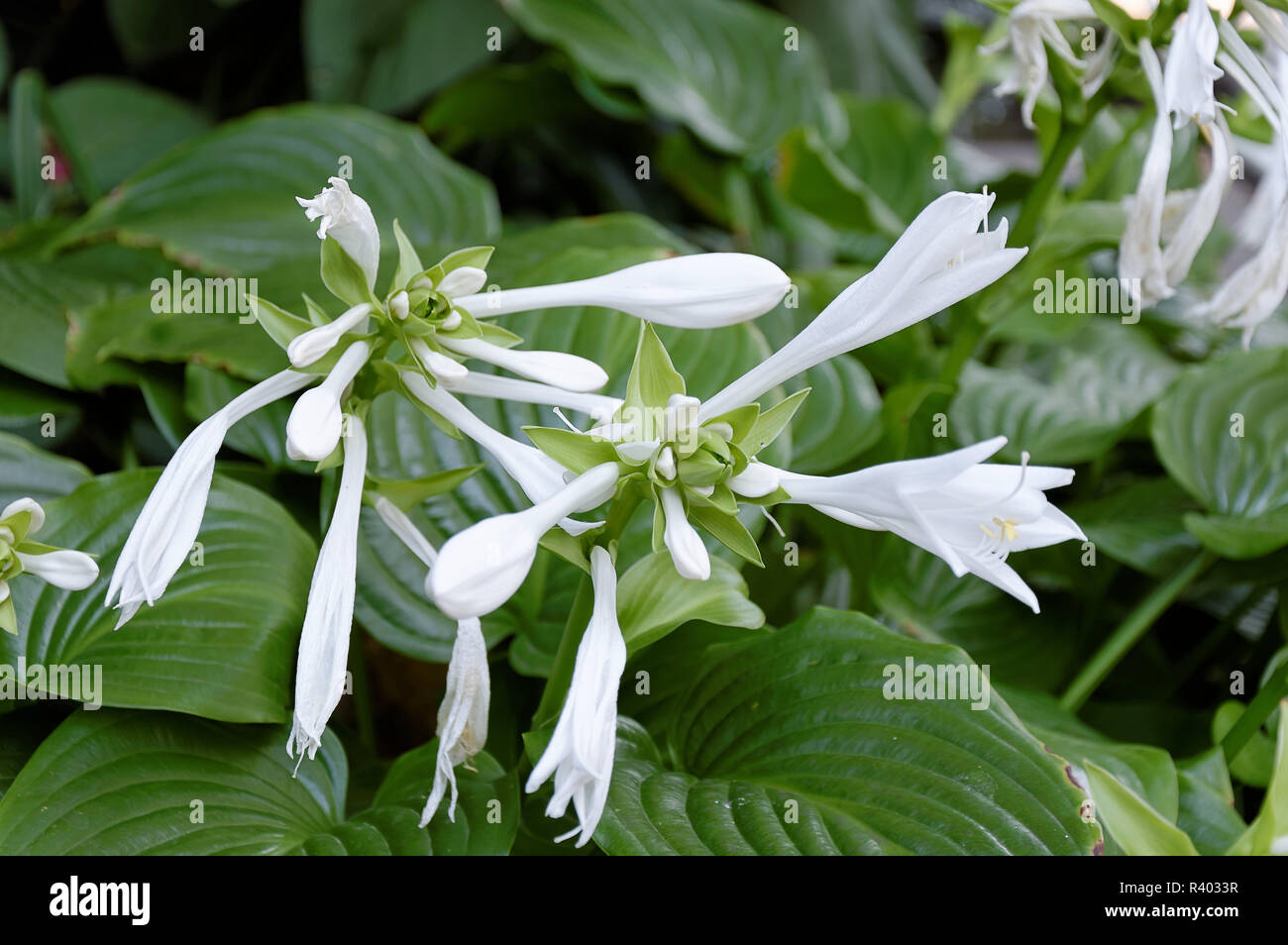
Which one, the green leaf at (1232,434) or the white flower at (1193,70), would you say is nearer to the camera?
the white flower at (1193,70)

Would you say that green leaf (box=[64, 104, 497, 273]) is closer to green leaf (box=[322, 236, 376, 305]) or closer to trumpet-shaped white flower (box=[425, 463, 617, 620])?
green leaf (box=[322, 236, 376, 305])

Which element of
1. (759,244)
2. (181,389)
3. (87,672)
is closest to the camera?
(87,672)

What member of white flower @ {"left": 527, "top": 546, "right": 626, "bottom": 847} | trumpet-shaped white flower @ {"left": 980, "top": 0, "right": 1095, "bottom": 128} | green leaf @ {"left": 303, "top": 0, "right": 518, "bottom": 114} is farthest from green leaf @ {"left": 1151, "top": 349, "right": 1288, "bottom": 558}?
green leaf @ {"left": 303, "top": 0, "right": 518, "bottom": 114}

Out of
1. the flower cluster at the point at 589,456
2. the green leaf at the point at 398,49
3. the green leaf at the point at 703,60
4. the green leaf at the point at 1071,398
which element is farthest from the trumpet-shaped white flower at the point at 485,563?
the green leaf at the point at 398,49

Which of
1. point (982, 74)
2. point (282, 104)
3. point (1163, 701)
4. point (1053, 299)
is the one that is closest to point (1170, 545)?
point (1163, 701)

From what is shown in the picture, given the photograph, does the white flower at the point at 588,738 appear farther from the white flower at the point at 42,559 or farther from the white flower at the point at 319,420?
the white flower at the point at 42,559

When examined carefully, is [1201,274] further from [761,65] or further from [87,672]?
[87,672]
